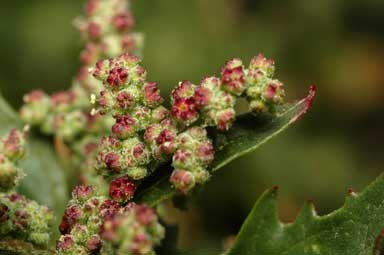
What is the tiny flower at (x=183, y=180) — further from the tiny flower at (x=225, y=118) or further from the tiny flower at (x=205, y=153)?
the tiny flower at (x=225, y=118)

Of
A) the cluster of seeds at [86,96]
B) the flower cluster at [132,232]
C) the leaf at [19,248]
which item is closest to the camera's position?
the flower cluster at [132,232]

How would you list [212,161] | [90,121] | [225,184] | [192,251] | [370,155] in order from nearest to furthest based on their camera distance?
[212,161]
[192,251]
[90,121]
[225,184]
[370,155]

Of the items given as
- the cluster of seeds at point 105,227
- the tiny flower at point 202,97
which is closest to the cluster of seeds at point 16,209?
the cluster of seeds at point 105,227

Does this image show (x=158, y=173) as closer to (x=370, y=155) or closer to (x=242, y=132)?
(x=242, y=132)

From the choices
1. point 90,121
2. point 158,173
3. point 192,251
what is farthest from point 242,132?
point 90,121

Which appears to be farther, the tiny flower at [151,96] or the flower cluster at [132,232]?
the tiny flower at [151,96]
